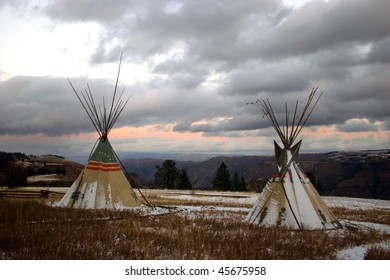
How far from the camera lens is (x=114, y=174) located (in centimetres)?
1295

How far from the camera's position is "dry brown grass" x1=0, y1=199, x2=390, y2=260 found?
5.70 m

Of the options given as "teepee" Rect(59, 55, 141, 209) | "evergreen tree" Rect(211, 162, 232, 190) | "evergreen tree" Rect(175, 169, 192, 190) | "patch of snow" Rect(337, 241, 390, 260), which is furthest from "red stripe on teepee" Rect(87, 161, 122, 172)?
"evergreen tree" Rect(211, 162, 232, 190)

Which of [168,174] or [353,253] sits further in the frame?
[168,174]

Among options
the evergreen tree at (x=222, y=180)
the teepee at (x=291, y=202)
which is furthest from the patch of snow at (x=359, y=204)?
the evergreen tree at (x=222, y=180)

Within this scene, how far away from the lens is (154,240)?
6793 millimetres

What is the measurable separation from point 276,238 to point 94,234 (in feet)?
13.1

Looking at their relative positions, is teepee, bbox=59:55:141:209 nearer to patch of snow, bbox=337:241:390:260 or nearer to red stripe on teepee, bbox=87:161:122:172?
red stripe on teepee, bbox=87:161:122:172

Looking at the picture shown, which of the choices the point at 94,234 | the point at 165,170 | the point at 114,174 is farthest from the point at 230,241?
the point at 165,170

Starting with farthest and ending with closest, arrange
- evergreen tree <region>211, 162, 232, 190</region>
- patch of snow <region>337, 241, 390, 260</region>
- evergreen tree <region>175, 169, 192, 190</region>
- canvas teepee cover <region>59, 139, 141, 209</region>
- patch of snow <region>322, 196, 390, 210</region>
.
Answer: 1. evergreen tree <region>211, 162, 232, 190</region>
2. evergreen tree <region>175, 169, 192, 190</region>
3. patch of snow <region>322, 196, 390, 210</region>
4. canvas teepee cover <region>59, 139, 141, 209</region>
5. patch of snow <region>337, 241, 390, 260</region>

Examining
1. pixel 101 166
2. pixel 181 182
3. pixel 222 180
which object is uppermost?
pixel 101 166

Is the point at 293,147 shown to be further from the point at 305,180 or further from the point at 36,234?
the point at 36,234

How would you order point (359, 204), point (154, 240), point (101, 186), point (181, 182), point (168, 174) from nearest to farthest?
point (154, 240), point (101, 186), point (359, 204), point (181, 182), point (168, 174)

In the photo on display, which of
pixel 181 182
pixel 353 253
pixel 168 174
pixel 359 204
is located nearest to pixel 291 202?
pixel 353 253

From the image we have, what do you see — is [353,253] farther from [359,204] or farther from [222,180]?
[222,180]
